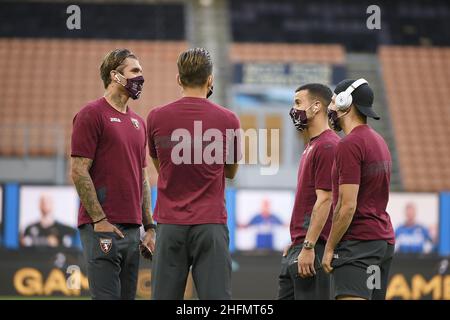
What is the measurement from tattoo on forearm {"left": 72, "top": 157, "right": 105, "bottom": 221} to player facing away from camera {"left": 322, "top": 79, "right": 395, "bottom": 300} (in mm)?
1530

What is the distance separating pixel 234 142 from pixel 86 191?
1081 millimetres

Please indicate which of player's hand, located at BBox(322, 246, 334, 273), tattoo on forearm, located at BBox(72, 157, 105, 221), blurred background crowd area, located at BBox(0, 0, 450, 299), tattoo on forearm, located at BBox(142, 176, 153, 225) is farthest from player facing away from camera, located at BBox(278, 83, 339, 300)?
blurred background crowd area, located at BBox(0, 0, 450, 299)

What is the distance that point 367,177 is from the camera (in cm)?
587

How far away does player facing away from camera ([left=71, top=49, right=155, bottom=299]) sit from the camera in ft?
19.4

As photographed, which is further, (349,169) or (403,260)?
(403,260)

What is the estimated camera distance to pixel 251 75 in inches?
832

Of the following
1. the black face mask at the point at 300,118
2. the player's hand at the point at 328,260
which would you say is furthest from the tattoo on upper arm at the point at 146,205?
the player's hand at the point at 328,260

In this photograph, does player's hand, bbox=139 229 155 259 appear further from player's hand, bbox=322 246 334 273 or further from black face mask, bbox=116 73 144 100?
player's hand, bbox=322 246 334 273

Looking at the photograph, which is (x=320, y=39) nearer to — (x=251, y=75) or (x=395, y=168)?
(x=251, y=75)

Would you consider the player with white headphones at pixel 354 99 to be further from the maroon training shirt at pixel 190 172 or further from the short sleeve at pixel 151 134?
the short sleeve at pixel 151 134

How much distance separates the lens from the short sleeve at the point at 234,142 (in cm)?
550
